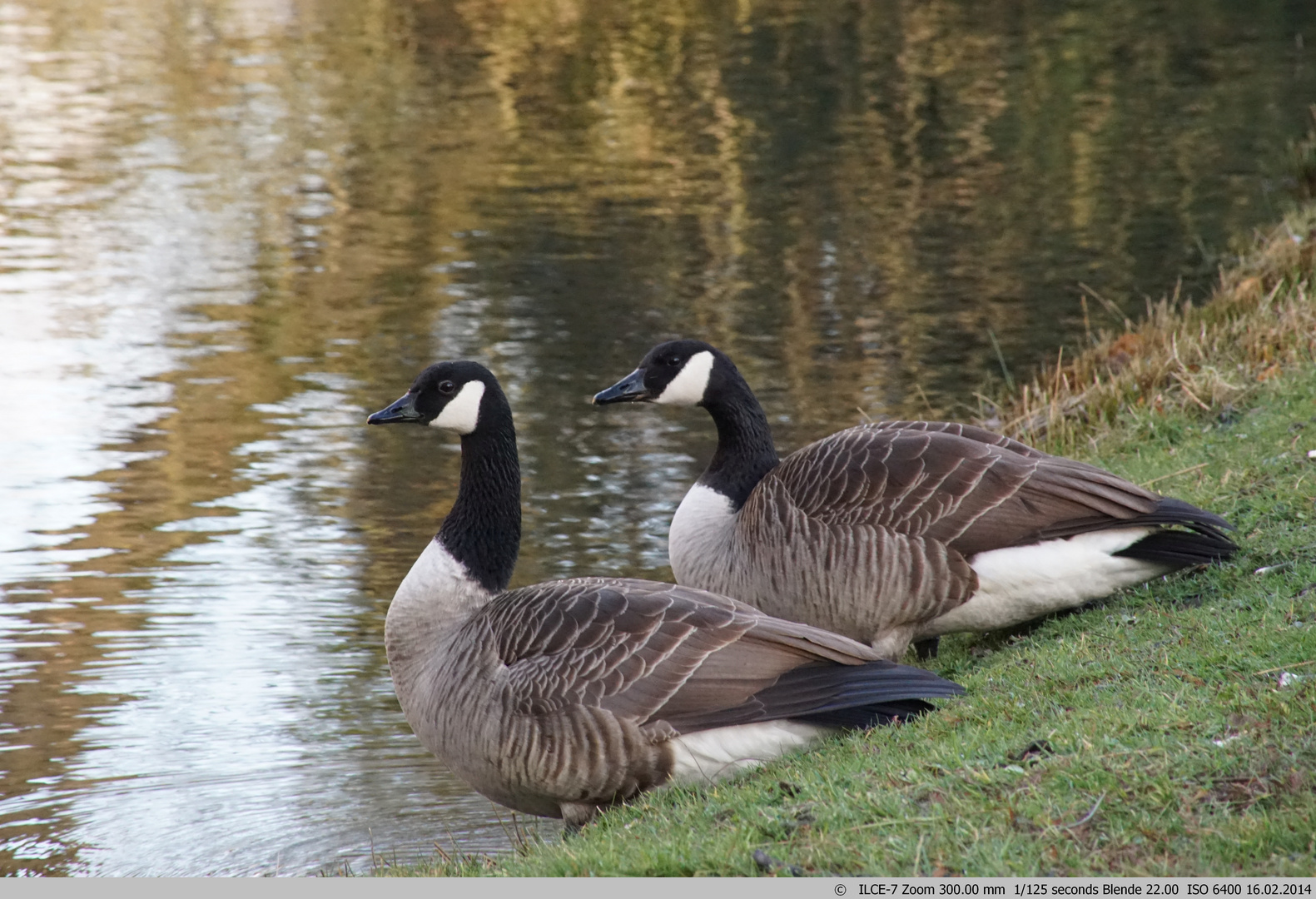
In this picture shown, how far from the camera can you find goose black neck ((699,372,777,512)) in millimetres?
7938

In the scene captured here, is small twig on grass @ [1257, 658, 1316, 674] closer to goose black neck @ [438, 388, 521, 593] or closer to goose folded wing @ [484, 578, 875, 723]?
goose folded wing @ [484, 578, 875, 723]

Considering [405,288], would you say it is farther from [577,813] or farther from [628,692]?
[628,692]

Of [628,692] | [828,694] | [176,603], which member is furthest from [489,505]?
[176,603]

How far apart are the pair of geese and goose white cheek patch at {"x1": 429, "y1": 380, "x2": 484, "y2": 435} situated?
12 millimetres

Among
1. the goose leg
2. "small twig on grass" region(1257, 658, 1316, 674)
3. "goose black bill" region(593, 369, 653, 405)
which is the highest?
"goose black bill" region(593, 369, 653, 405)

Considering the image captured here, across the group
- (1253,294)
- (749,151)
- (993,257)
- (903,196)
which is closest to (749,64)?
(749,151)

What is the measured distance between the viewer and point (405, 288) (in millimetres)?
16406

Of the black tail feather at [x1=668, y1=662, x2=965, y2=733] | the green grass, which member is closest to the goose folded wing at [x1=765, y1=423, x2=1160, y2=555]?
the green grass

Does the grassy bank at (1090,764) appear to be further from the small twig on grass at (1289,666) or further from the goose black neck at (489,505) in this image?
the goose black neck at (489,505)

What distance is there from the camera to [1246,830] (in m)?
4.20

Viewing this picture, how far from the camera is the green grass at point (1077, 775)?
4312mm

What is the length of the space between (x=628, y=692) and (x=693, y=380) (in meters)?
2.73

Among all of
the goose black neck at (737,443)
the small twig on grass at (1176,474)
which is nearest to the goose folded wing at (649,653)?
the goose black neck at (737,443)

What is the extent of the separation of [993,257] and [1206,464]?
31.3 ft
